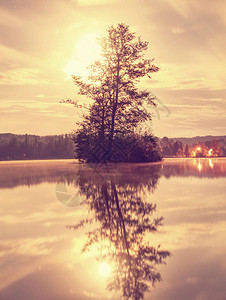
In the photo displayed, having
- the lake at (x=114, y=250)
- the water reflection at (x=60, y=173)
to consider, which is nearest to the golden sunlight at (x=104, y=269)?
the lake at (x=114, y=250)

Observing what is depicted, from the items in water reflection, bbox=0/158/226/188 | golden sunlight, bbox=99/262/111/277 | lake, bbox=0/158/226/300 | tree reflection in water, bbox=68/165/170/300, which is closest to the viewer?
lake, bbox=0/158/226/300

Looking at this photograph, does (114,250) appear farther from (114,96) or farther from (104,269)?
(114,96)

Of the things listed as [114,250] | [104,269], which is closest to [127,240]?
[114,250]

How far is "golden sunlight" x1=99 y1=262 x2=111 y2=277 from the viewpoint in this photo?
3043 millimetres

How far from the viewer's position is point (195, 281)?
2816 mm

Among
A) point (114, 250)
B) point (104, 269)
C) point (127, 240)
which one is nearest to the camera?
point (104, 269)

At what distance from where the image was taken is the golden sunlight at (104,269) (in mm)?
3043

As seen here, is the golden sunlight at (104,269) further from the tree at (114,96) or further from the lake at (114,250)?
the tree at (114,96)

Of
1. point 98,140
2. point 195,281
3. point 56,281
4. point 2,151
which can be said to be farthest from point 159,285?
point 2,151

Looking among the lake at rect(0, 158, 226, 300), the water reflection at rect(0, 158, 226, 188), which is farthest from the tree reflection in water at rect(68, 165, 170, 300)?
the water reflection at rect(0, 158, 226, 188)

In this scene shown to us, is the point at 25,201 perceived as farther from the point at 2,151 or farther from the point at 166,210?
the point at 2,151

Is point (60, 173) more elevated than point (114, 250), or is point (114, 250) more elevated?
point (60, 173)

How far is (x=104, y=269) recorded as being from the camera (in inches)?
124

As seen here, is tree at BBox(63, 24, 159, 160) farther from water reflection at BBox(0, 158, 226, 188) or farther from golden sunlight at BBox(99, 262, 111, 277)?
golden sunlight at BBox(99, 262, 111, 277)
